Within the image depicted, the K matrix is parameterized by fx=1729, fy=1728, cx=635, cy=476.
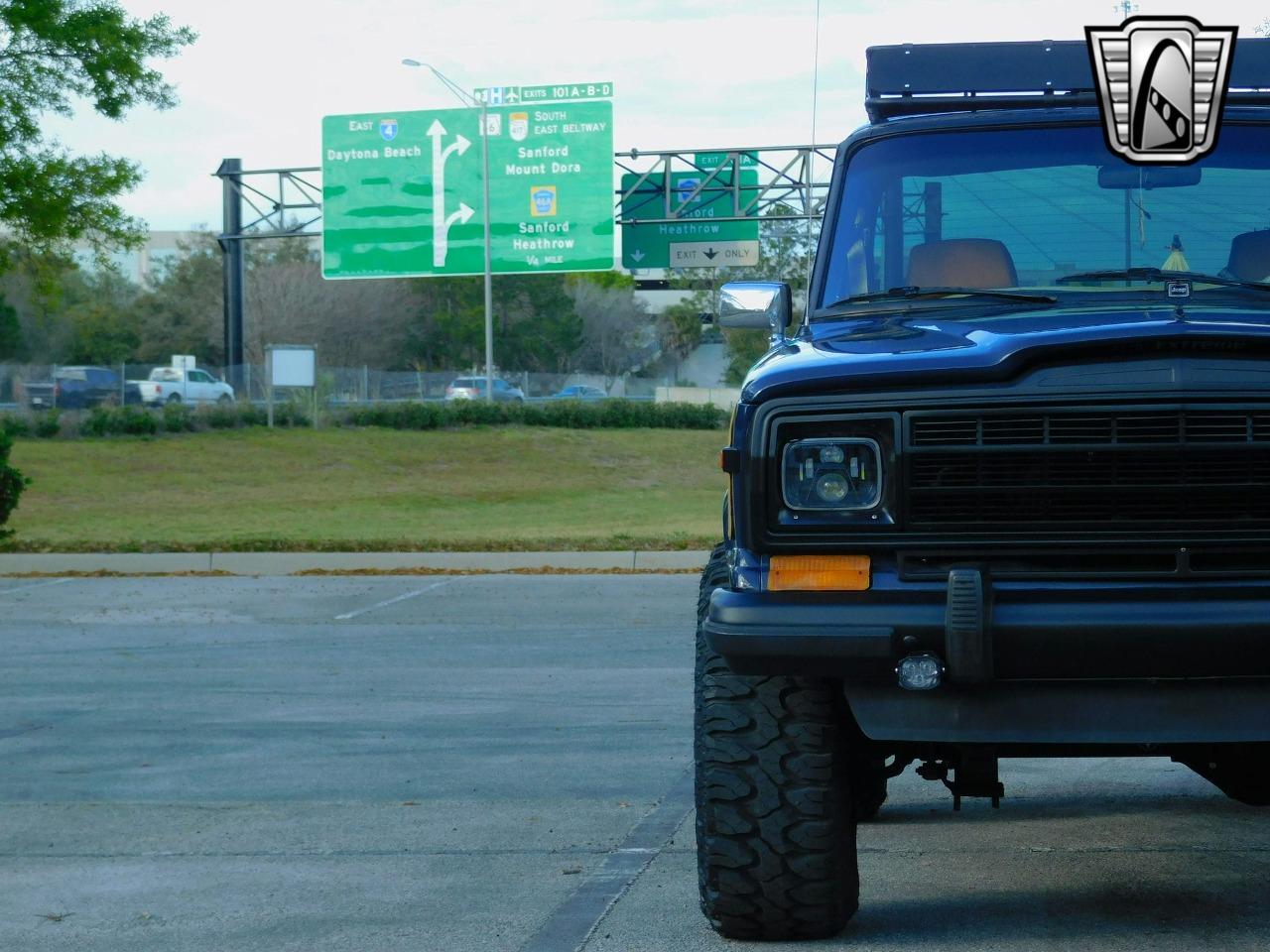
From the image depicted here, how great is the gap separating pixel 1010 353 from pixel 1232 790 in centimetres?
256

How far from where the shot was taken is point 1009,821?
20.0 ft

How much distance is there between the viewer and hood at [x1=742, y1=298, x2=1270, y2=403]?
12.9ft

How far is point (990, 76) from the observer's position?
6.12 meters

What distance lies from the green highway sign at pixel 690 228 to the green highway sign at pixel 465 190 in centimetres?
225

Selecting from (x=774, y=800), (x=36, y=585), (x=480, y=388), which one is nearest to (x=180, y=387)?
(x=480, y=388)

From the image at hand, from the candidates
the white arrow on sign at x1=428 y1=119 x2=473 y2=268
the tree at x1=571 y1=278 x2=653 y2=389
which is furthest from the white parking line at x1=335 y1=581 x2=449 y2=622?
the tree at x1=571 y1=278 x2=653 y2=389

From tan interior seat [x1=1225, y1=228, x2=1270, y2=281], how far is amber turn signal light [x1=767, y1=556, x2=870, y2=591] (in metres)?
2.04

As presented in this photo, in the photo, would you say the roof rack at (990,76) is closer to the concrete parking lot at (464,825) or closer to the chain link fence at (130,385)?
the concrete parking lot at (464,825)

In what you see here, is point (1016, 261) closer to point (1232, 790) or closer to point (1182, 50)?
point (1182, 50)

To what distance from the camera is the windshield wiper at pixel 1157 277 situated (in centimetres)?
495

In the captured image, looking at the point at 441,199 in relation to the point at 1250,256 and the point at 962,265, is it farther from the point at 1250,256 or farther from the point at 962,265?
the point at 1250,256

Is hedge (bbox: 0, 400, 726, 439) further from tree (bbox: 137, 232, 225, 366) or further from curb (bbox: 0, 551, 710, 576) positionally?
tree (bbox: 137, 232, 225, 366)

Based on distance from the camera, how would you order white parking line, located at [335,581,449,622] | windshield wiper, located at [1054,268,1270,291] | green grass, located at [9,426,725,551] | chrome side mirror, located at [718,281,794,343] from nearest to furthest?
windshield wiper, located at [1054,268,1270,291] < chrome side mirror, located at [718,281,794,343] < white parking line, located at [335,581,449,622] < green grass, located at [9,426,725,551]

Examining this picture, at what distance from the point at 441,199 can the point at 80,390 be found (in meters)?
10.4
